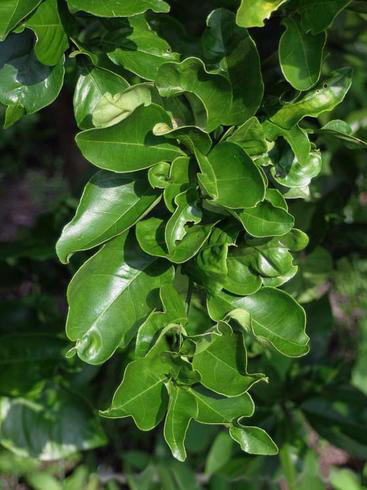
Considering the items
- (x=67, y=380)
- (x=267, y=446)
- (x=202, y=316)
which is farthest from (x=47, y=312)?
(x=267, y=446)

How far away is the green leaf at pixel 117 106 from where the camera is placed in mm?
646

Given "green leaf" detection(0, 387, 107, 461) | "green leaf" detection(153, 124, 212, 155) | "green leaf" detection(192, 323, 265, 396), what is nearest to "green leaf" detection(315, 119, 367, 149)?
"green leaf" detection(153, 124, 212, 155)

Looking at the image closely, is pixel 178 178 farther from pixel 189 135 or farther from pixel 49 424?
pixel 49 424

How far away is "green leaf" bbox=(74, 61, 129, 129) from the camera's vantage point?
75 cm

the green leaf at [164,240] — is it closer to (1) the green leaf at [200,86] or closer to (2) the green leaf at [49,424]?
(1) the green leaf at [200,86]

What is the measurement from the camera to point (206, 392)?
741 millimetres

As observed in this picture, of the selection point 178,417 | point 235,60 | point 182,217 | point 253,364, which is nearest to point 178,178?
point 182,217

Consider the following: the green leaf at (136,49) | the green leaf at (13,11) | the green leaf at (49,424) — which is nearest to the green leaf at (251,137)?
the green leaf at (136,49)

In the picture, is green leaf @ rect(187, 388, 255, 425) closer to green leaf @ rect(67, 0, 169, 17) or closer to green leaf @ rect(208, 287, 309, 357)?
green leaf @ rect(208, 287, 309, 357)

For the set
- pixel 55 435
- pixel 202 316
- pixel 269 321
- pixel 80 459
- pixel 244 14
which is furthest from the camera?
pixel 80 459

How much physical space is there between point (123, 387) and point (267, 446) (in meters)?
0.16

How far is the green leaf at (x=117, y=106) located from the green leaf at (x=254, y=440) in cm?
35

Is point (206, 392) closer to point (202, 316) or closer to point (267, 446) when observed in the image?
point (267, 446)

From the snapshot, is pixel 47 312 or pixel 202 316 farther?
pixel 47 312
